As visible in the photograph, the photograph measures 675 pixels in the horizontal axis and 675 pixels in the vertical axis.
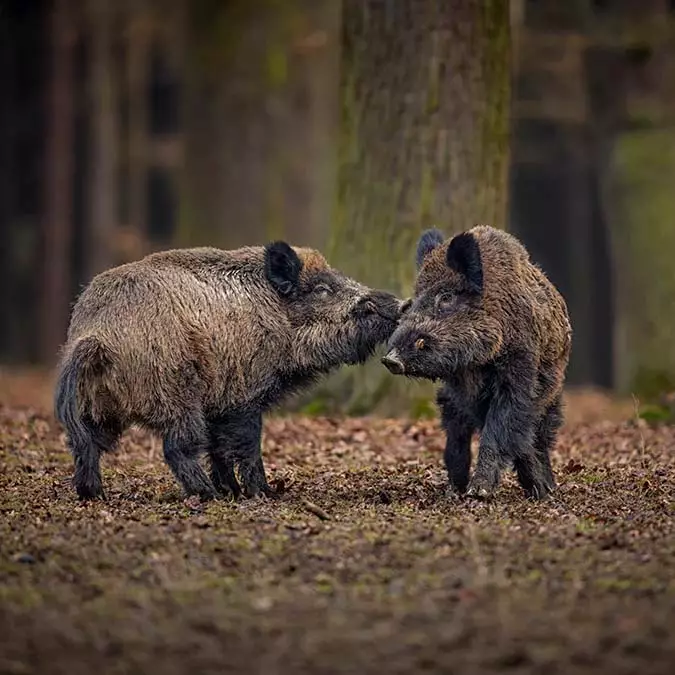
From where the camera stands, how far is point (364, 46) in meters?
13.3

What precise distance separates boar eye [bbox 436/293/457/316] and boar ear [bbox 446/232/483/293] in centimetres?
16

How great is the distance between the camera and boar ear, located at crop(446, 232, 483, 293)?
9211 millimetres

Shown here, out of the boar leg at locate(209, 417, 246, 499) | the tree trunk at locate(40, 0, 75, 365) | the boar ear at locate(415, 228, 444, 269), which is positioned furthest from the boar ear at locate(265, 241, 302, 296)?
the tree trunk at locate(40, 0, 75, 365)

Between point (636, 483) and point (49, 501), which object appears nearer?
point (49, 501)

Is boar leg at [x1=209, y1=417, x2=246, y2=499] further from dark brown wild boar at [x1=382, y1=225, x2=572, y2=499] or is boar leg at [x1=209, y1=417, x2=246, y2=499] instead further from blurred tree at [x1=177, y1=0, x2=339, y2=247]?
blurred tree at [x1=177, y1=0, x2=339, y2=247]

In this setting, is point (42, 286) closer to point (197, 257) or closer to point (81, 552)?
point (197, 257)

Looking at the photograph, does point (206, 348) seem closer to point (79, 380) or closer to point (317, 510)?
point (79, 380)

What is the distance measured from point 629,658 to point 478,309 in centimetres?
407

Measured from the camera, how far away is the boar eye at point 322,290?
10.1 meters

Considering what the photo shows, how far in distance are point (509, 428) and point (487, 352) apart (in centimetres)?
50

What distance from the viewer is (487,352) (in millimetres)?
9172

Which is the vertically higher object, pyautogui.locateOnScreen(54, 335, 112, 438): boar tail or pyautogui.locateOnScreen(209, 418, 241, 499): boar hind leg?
pyautogui.locateOnScreen(54, 335, 112, 438): boar tail

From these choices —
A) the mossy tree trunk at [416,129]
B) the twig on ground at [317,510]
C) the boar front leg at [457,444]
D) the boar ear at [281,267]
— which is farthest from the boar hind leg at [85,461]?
the mossy tree trunk at [416,129]

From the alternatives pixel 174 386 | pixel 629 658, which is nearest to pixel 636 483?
pixel 174 386
